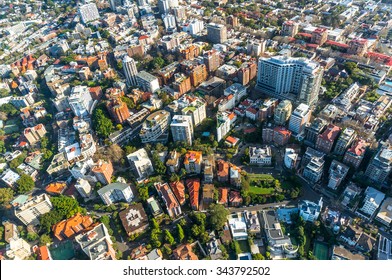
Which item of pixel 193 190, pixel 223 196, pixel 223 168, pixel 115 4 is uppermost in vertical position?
pixel 115 4

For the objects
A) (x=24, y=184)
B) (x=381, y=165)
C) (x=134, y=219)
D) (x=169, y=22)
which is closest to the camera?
(x=381, y=165)

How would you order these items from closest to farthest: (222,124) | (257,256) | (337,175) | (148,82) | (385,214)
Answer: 1. (257,256)
2. (385,214)
3. (337,175)
4. (222,124)
5. (148,82)

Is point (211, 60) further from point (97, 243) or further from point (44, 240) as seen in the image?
point (44, 240)

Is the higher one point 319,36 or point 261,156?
point 319,36

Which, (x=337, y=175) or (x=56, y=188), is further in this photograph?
(x=56, y=188)

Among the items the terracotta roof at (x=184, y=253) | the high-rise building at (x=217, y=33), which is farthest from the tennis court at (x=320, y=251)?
the high-rise building at (x=217, y=33)

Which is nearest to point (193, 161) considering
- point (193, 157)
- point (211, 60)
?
point (193, 157)
